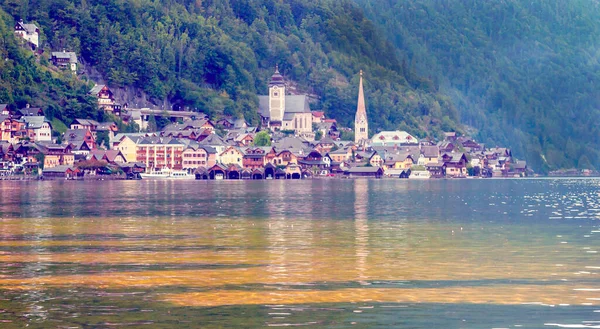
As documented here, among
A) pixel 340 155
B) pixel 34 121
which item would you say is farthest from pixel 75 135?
pixel 340 155

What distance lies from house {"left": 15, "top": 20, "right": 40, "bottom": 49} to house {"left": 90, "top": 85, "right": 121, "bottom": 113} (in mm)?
13370

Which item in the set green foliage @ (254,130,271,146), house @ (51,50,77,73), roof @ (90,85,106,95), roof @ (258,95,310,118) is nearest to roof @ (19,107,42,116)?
roof @ (90,85,106,95)

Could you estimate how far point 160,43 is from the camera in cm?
18450

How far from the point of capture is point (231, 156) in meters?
142

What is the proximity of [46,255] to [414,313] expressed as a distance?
47.2ft

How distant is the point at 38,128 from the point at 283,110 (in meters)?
63.9

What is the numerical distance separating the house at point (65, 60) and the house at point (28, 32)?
140 inches

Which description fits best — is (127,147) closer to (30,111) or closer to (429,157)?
(30,111)

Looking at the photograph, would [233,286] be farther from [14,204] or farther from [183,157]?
[183,157]

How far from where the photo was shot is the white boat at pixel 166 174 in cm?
13462

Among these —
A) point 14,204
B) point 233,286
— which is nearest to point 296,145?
point 14,204

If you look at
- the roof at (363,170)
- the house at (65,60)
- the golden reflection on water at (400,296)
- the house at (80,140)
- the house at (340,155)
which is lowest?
the golden reflection on water at (400,296)

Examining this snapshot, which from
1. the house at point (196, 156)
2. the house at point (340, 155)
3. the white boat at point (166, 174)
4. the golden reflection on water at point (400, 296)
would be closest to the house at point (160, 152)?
the house at point (196, 156)

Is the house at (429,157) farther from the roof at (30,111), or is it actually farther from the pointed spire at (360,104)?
the roof at (30,111)
